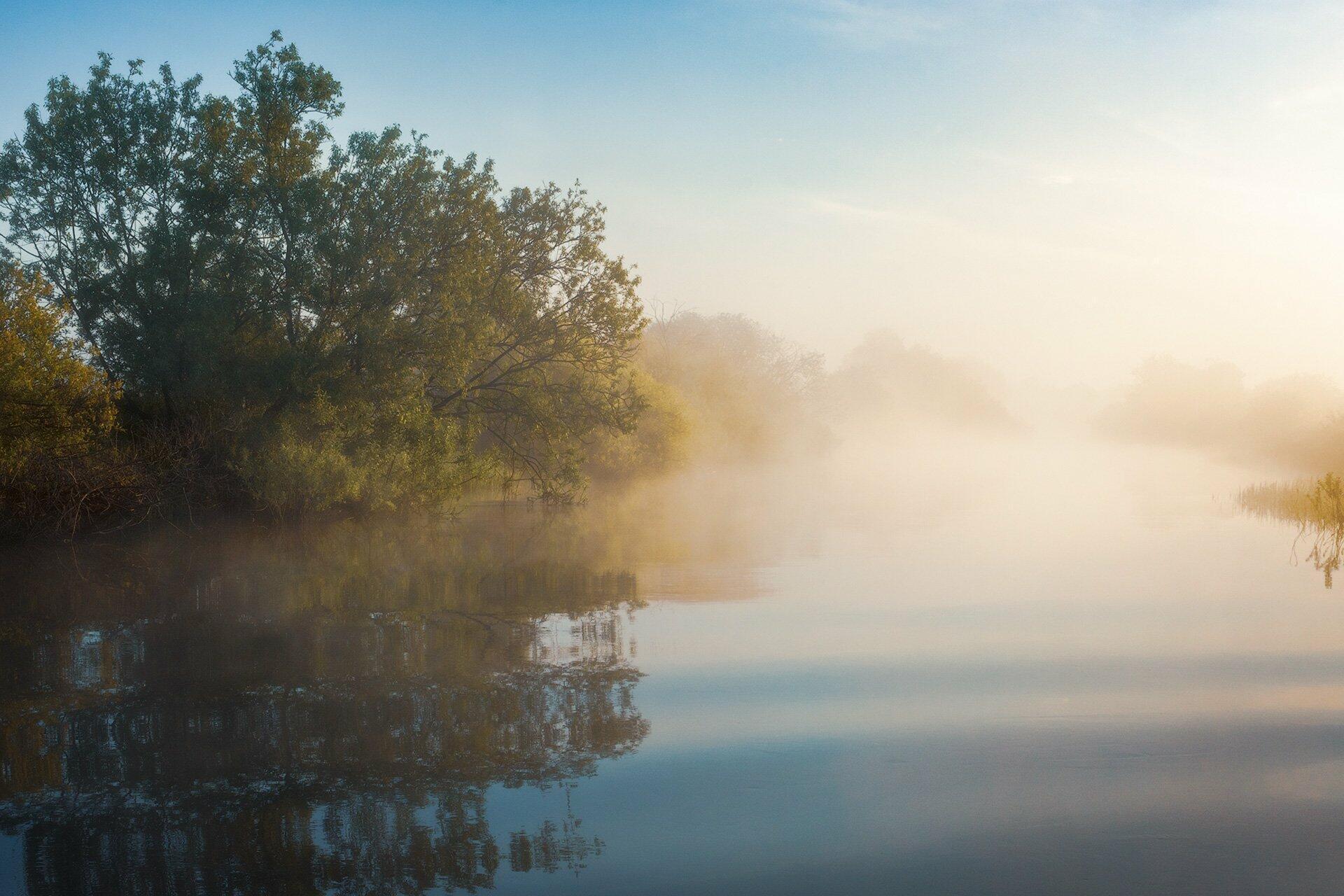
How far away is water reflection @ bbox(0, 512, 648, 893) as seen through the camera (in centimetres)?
471

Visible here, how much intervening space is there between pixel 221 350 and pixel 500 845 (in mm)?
17992

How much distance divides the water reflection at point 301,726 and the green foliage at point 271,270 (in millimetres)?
7431

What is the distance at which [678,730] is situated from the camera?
6691mm

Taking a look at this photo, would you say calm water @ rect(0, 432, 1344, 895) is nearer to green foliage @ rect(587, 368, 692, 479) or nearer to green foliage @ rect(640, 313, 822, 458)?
green foliage @ rect(587, 368, 692, 479)

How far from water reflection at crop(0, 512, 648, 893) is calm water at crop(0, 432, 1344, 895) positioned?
3 cm

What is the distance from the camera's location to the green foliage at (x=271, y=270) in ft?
67.8

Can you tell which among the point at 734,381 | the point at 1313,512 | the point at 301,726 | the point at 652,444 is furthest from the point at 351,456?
the point at 734,381

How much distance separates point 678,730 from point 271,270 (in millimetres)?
17438

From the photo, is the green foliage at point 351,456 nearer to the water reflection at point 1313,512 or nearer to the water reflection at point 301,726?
the water reflection at point 301,726

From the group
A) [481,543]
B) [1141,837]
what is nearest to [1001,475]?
[481,543]

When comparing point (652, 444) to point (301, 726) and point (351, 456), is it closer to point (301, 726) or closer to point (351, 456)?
point (351, 456)

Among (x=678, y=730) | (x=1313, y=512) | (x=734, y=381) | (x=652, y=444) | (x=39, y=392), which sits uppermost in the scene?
(x=734, y=381)

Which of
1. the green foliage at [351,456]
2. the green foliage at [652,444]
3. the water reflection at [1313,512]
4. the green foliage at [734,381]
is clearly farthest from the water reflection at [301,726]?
the green foliage at [734,381]

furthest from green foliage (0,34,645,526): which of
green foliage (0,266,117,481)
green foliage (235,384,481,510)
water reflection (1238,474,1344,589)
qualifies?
water reflection (1238,474,1344,589)
